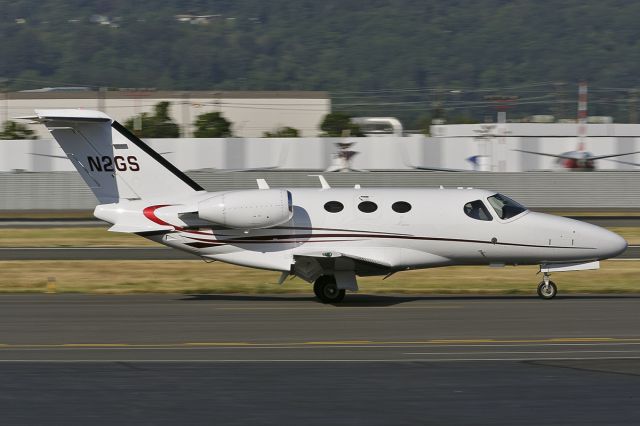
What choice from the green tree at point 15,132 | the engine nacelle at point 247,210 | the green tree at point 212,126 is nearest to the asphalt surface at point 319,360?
the engine nacelle at point 247,210

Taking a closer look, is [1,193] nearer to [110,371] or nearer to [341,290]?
[341,290]

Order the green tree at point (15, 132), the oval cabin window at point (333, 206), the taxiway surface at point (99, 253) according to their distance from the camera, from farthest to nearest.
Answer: the green tree at point (15, 132), the taxiway surface at point (99, 253), the oval cabin window at point (333, 206)

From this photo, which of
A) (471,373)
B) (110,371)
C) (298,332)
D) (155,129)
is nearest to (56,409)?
(110,371)

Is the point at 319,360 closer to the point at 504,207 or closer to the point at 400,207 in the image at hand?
the point at 400,207

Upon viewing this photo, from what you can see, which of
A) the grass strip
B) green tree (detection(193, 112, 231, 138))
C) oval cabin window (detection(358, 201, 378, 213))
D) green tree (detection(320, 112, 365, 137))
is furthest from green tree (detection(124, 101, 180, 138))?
oval cabin window (detection(358, 201, 378, 213))

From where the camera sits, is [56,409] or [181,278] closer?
[56,409]

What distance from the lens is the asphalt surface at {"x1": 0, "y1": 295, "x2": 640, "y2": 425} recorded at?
12.3 meters

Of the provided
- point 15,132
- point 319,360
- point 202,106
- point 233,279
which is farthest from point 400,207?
point 202,106

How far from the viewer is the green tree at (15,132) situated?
85.8m

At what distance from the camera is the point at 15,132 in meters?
87.4

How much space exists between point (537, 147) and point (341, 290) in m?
60.0

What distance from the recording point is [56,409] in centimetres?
1234

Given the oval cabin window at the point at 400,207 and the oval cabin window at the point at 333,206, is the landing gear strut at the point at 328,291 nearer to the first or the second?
the oval cabin window at the point at 333,206

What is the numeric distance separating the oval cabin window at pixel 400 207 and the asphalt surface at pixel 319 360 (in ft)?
6.77
